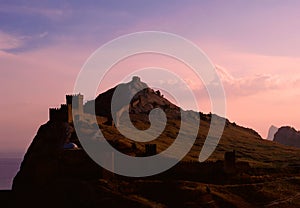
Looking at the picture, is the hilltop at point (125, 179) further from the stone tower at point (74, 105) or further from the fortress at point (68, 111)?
the stone tower at point (74, 105)

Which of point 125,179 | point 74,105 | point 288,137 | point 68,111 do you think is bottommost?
point 125,179

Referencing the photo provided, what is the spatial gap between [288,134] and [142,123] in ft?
301

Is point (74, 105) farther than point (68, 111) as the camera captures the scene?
Yes

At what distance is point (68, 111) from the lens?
9612 centimetres

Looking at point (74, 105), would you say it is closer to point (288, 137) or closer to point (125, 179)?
point (125, 179)

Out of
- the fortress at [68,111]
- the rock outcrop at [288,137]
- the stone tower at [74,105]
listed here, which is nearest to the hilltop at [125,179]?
the fortress at [68,111]

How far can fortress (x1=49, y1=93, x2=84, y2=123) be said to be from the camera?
9611 centimetres

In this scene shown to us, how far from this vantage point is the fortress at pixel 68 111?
96.1m

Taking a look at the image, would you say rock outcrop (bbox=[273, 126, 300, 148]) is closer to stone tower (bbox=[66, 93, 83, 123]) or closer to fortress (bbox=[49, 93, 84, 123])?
stone tower (bbox=[66, 93, 83, 123])

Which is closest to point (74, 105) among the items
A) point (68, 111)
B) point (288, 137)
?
point (68, 111)

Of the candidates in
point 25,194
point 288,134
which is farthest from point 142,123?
point 288,134

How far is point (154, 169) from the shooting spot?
80938 millimetres

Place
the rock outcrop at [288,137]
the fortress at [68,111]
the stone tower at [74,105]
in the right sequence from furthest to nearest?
the rock outcrop at [288,137] < the stone tower at [74,105] < the fortress at [68,111]

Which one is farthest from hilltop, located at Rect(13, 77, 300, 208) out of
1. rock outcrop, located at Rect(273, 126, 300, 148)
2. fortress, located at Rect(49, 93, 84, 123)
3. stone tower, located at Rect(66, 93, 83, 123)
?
rock outcrop, located at Rect(273, 126, 300, 148)
